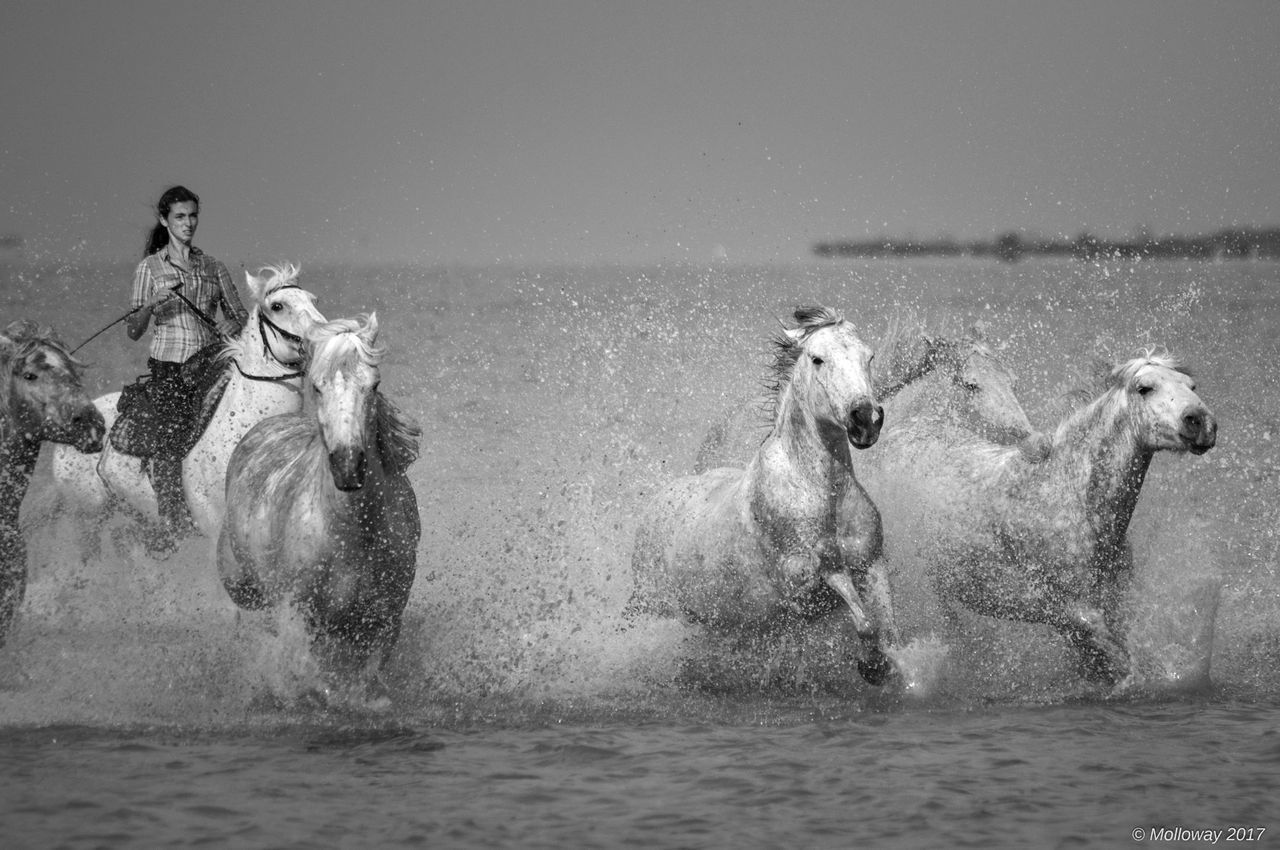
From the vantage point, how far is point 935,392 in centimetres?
941

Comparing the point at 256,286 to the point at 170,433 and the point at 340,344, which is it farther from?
the point at 340,344

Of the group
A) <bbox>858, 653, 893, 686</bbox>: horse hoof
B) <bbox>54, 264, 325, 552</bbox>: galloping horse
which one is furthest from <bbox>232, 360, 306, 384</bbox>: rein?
<bbox>858, 653, 893, 686</bbox>: horse hoof

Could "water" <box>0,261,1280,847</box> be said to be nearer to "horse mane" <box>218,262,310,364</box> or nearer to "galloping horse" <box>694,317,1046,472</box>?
"galloping horse" <box>694,317,1046,472</box>

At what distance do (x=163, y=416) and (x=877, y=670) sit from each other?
4580 millimetres

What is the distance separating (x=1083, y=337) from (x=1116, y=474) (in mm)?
22086

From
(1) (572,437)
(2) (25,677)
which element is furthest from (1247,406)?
(2) (25,677)

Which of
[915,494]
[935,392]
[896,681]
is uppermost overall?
[935,392]

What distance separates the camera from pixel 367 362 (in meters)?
6.76

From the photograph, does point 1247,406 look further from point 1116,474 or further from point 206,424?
point 206,424

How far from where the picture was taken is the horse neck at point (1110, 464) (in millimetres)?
7746

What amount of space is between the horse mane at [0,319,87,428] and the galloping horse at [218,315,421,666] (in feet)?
4.56

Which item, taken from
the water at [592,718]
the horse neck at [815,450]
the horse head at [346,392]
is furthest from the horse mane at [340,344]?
the horse neck at [815,450]

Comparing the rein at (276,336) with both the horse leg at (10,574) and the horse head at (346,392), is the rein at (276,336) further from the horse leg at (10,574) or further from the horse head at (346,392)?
the horse head at (346,392)

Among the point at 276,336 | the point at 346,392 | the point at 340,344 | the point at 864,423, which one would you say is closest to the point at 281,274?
the point at 276,336
